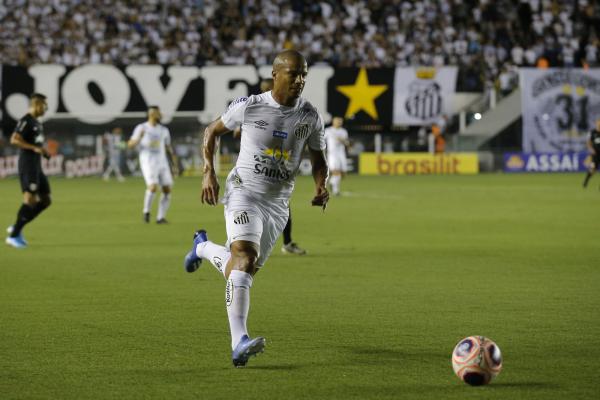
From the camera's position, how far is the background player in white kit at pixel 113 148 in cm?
4009

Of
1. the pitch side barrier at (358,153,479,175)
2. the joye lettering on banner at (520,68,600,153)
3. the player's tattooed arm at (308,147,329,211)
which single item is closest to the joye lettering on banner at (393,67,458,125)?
the pitch side barrier at (358,153,479,175)

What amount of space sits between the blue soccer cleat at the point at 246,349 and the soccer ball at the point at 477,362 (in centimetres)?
129

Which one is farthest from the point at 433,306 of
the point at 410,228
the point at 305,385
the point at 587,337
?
the point at 410,228

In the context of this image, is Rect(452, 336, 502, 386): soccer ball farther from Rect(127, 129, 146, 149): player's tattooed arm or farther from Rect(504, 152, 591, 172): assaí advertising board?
Rect(504, 152, 591, 172): assaí advertising board

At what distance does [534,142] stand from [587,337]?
36.6 metres

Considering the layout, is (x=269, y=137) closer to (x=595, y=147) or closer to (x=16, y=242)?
(x=16, y=242)

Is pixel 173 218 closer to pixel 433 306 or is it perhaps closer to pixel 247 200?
pixel 433 306

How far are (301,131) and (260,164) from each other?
390mm

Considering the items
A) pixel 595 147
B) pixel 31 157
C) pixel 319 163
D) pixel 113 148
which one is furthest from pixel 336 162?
pixel 319 163

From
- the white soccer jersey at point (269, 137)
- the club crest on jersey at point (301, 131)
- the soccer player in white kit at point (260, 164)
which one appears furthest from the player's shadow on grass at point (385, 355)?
the club crest on jersey at point (301, 131)

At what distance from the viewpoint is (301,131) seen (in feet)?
25.4

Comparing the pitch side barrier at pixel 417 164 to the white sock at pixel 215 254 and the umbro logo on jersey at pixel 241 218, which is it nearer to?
the white sock at pixel 215 254

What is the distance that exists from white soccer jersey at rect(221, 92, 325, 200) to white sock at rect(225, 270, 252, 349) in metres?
0.74

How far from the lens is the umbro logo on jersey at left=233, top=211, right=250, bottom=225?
7.58 meters
